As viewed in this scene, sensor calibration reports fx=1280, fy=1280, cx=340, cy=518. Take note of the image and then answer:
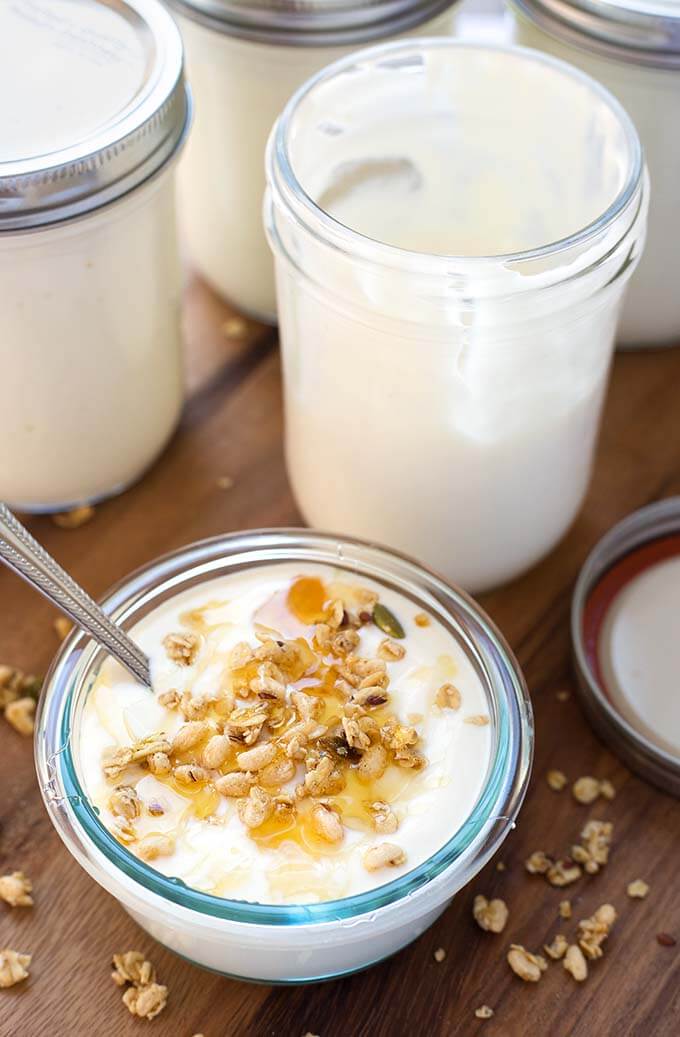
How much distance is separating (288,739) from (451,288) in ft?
0.97

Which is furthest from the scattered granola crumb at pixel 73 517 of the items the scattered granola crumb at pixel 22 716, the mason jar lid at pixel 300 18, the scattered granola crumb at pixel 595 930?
the scattered granola crumb at pixel 595 930

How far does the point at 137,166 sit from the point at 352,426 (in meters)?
0.23

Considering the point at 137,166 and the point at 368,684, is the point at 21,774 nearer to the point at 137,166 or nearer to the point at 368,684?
the point at 368,684

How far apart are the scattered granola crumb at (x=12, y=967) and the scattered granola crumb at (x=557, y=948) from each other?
→ 33 cm

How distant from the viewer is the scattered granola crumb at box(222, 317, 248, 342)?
1196 millimetres

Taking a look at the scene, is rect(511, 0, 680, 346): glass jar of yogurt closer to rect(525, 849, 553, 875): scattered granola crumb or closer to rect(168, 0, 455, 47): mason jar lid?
rect(168, 0, 455, 47): mason jar lid

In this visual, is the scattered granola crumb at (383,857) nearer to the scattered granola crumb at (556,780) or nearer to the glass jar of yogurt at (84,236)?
the scattered granola crumb at (556,780)

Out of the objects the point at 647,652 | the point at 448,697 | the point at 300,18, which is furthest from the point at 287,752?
the point at 300,18

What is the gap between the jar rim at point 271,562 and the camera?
715 mm

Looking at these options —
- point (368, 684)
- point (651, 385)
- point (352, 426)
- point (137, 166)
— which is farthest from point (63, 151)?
point (651, 385)

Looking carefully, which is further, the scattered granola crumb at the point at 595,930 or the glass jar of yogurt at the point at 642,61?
the glass jar of yogurt at the point at 642,61

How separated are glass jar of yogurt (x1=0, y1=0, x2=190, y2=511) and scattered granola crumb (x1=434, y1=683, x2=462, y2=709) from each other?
36cm

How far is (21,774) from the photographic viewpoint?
2.97ft

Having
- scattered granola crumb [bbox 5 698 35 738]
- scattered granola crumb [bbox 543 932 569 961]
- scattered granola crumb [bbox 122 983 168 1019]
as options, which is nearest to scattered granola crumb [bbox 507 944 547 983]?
scattered granola crumb [bbox 543 932 569 961]
